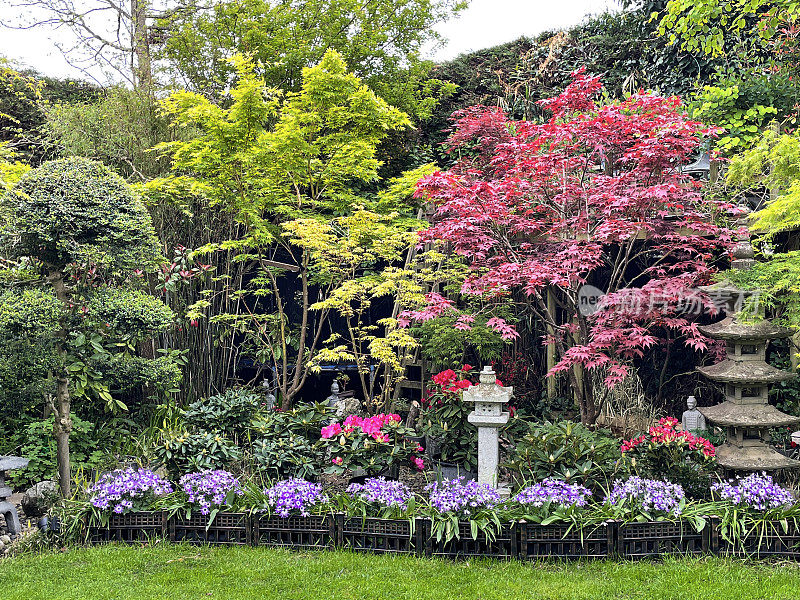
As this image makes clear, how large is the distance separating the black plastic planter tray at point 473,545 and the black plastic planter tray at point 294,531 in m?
0.61

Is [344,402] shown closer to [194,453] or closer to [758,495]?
[194,453]

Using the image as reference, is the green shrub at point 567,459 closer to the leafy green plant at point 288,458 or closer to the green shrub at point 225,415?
the leafy green plant at point 288,458

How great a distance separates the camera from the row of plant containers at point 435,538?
3.52 metres

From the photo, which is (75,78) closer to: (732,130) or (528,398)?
(528,398)

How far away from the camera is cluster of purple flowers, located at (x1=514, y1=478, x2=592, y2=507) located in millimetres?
3692

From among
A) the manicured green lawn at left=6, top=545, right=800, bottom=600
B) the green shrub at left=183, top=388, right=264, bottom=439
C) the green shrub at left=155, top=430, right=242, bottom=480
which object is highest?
the green shrub at left=183, top=388, right=264, bottom=439

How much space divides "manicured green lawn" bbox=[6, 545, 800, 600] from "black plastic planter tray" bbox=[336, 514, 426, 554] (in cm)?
11

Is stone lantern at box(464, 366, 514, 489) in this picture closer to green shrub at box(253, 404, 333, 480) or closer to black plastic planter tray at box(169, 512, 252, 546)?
green shrub at box(253, 404, 333, 480)

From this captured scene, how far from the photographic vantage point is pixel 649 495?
12.1 ft

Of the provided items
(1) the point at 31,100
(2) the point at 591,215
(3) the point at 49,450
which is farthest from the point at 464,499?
(1) the point at 31,100

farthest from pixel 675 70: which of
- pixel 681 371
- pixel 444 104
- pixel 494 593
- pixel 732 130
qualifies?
pixel 494 593

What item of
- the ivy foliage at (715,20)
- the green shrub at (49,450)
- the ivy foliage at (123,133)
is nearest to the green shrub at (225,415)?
the green shrub at (49,450)

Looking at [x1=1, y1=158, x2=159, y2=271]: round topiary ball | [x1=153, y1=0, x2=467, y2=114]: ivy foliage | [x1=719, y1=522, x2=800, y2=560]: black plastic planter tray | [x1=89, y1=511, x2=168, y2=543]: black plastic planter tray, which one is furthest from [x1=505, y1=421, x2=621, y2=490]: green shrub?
[x1=153, y1=0, x2=467, y2=114]: ivy foliage

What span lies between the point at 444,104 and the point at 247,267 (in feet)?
13.1
